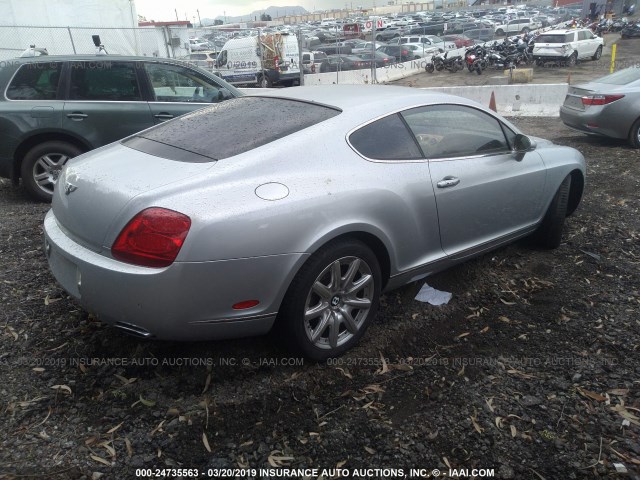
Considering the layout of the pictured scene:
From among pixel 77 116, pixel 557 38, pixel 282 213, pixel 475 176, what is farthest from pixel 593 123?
pixel 557 38

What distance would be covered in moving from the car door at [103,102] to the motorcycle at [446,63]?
23.4 meters

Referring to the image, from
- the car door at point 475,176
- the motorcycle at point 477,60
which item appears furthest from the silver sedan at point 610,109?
the motorcycle at point 477,60

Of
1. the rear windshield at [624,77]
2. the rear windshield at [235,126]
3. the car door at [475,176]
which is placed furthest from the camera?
the rear windshield at [624,77]

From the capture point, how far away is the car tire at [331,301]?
2.81m

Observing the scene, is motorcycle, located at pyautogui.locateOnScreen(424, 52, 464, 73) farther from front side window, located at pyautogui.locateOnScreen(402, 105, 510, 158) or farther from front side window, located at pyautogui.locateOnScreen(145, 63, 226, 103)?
front side window, located at pyautogui.locateOnScreen(402, 105, 510, 158)

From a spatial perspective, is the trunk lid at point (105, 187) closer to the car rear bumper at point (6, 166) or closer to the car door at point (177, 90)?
the car rear bumper at point (6, 166)

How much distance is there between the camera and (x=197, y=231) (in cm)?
250

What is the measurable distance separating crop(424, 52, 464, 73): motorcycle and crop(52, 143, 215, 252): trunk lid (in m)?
26.4

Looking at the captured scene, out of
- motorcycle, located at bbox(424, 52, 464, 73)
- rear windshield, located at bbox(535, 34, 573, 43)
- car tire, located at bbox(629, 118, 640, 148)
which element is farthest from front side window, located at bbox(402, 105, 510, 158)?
rear windshield, located at bbox(535, 34, 573, 43)

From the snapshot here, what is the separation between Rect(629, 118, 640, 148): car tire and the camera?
877 cm

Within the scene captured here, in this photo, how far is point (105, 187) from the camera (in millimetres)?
2785

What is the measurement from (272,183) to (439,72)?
27068mm

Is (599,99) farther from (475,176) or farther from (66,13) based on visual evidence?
(66,13)

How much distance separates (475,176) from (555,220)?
4.15ft
